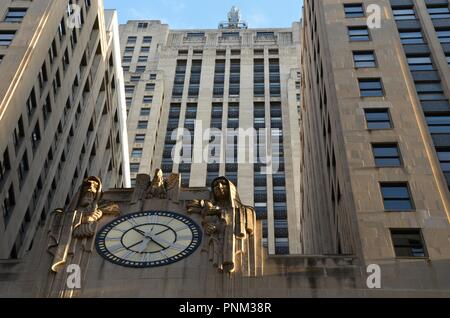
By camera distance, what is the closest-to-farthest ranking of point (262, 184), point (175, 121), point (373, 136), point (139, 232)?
1. point (139, 232)
2. point (373, 136)
3. point (262, 184)
4. point (175, 121)

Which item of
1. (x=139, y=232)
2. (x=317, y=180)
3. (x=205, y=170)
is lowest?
(x=139, y=232)

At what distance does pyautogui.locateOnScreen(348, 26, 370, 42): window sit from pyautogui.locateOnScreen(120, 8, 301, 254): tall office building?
107 ft

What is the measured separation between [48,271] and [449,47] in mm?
28057

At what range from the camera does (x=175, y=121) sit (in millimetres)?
96750

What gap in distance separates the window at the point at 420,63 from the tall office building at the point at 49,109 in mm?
22288

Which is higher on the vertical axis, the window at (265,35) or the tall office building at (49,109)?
the window at (265,35)

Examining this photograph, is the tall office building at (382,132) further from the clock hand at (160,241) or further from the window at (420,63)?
the clock hand at (160,241)

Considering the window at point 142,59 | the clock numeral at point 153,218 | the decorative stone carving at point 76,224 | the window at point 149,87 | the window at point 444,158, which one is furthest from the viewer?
the window at point 142,59

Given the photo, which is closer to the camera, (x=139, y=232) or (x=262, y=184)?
(x=139, y=232)

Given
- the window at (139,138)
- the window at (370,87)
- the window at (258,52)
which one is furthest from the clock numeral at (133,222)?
the window at (258,52)

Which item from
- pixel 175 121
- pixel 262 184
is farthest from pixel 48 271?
pixel 175 121

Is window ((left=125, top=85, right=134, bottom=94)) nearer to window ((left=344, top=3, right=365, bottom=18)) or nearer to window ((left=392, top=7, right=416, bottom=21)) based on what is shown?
window ((left=344, top=3, right=365, bottom=18))

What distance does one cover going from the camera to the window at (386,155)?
122ft

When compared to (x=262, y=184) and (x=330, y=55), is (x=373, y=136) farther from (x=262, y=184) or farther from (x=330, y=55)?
(x=262, y=184)
